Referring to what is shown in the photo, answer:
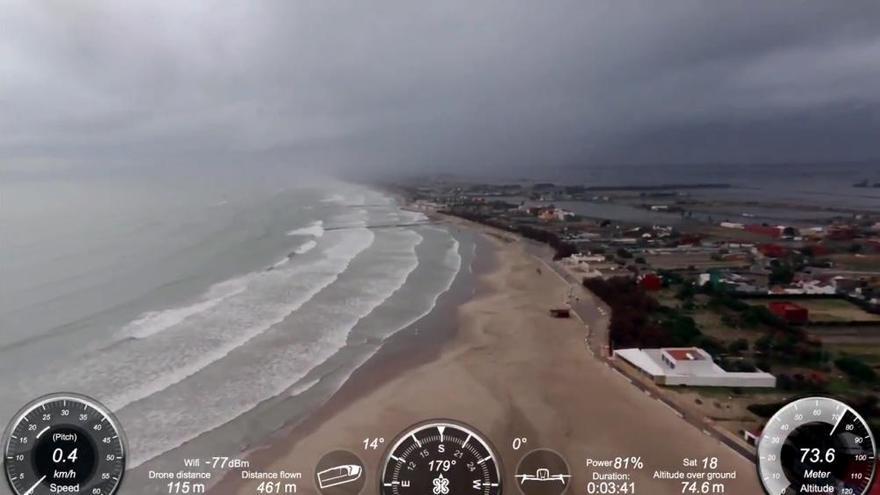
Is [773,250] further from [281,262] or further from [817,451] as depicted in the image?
[281,262]

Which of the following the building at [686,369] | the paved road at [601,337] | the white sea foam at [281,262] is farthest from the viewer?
the white sea foam at [281,262]

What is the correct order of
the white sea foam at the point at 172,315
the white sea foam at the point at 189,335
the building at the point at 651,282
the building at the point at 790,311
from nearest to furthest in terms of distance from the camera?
the building at the point at 790,311, the building at the point at 651,282, the white sea foam at the point at 189,335, the white sea foam at the point at 172,315

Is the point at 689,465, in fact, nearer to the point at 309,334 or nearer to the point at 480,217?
the point at 480,217

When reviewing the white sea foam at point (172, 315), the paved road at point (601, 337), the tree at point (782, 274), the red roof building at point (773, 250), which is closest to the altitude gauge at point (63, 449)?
the paved road at point (601, 337)

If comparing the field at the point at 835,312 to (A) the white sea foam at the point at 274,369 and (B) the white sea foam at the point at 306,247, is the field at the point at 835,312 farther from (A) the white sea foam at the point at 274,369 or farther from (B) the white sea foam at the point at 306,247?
(B) the white sea foam at the point at 306,247

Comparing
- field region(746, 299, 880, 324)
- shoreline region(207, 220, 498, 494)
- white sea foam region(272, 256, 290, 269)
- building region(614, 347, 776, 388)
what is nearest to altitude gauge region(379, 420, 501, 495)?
shoreline region(207, 220, 498, 494)

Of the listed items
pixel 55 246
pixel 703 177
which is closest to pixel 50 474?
pixel 703 177
